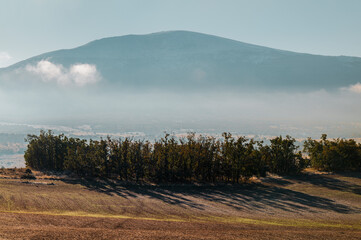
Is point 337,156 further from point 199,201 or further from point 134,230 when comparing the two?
point 134,230

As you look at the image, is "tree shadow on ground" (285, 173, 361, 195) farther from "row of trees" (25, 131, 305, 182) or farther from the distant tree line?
"row of trees" (25, 131, 305, 182)

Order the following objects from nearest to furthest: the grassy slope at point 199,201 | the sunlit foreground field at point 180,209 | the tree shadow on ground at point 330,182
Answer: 1. the sunlit foreground field at point 180,209
2. the grassy slope at point 199,201
3. the tree shadow on ground at point 330,182

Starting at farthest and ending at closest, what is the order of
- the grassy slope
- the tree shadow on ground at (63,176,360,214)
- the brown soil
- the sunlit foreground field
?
the tree shadow on ground at (63,176,360,214), the grassy slope, the sunlit foreground field, the brown soil

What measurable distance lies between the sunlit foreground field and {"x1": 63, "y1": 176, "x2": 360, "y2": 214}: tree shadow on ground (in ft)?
0.38

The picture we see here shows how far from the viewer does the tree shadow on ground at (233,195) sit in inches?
1228

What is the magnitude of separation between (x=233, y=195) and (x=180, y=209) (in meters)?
10.4

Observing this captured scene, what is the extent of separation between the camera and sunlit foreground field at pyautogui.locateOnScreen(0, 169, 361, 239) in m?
19.7

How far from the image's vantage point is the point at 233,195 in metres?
36.7

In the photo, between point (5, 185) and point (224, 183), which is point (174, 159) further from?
point (5, 185)

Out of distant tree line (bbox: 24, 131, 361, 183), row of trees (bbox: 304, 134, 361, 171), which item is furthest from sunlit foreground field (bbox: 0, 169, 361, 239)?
row of trees (bbox: 304, 134, 361, 171)

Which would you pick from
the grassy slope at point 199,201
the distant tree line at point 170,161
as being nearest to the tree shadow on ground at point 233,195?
the grassy slope at point 199,201

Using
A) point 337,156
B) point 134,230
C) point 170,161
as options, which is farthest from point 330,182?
point 134,230

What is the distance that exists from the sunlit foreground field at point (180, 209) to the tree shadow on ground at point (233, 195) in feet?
0.38

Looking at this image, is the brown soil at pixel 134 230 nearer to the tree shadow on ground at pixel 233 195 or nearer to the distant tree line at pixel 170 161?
the tree shadow on ground at pixel 233 195
